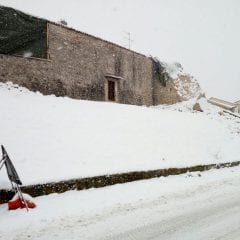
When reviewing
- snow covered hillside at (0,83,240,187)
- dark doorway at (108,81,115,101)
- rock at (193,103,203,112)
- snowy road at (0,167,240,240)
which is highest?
dark doorway at (108,81,115,101)

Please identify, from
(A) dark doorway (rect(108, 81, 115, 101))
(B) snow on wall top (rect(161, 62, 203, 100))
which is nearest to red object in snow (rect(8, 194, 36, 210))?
(A) dark doorway (rect(108, 81, 115, 101))

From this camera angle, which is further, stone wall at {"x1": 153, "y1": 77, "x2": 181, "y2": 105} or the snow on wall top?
the snow on wall top

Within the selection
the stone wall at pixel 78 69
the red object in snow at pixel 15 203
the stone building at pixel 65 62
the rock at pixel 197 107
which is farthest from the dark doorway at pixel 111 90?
the red object in snow at pixel 15 203

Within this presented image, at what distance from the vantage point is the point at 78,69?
17.9 meters

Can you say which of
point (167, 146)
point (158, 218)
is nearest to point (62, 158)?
point (158, 218)

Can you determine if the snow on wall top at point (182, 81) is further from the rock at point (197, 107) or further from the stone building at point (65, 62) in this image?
the stone building at point (65, 62)

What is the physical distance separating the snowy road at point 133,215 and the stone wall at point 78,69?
28.8 ft

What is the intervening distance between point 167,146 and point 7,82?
739 cm

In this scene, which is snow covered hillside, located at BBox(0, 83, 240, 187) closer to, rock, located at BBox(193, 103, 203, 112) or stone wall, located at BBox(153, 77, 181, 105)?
stone wall, located at BBox(153, 77, 181, 105)

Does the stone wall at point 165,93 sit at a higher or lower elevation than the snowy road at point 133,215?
higher

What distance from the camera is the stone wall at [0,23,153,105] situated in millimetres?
15086

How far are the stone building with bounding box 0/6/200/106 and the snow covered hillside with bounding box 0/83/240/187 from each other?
152 centimetres

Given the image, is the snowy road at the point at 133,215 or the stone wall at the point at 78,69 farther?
the stone wall at the point at 78,69

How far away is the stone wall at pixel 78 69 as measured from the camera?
1509 cm
